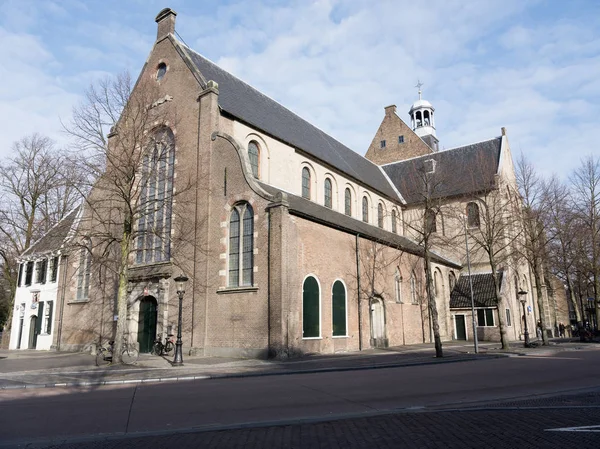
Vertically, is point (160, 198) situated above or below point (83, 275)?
above

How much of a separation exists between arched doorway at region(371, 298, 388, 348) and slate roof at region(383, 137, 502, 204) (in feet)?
38.0

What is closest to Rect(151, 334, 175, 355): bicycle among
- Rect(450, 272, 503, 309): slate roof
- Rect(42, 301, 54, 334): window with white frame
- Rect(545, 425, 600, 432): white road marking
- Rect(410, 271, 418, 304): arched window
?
Rect(42, 301, 54, 334): window with white frame

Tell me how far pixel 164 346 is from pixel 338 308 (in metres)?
8.84

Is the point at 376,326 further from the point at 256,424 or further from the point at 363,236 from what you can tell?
the point at 256,424

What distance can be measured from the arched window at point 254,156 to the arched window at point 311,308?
6.74 meters

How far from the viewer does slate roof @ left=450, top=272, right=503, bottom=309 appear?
34.1m

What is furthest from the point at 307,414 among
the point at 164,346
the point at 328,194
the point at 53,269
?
the point at 53,269

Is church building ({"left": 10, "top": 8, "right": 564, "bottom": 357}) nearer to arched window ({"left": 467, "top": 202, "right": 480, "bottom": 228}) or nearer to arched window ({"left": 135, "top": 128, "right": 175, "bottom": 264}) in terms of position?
arched window ({"left": 135, "top": 128, "right": 175, "bottom": 264})

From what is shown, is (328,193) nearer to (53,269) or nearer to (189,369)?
(189,369)

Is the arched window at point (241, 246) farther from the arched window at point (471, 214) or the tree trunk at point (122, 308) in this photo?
the arched window at point (471, 214)

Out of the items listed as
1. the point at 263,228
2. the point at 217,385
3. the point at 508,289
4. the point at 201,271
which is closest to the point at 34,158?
the point at 201,271

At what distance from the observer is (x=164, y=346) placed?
71.0 ft

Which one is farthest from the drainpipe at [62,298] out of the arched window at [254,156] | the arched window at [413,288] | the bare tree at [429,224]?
the arched window at [413,288]

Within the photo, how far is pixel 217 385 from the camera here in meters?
12.5
